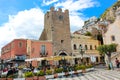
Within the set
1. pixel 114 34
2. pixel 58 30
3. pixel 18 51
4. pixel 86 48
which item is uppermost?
pixel 58 30

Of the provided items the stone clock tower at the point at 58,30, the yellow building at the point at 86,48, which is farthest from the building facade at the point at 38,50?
the yellow building at the point at 86,48

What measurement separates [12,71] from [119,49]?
23.7 meters

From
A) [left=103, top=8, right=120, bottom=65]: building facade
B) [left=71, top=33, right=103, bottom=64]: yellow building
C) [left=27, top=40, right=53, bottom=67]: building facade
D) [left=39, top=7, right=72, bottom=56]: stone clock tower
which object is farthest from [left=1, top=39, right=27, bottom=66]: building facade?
[left=103, top=8, right=120, bottom=65]: building facade

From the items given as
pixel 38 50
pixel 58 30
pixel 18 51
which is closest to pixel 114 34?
pixel 58 30

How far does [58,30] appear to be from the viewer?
4469cm

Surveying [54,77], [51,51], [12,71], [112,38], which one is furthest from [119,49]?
[12,71]

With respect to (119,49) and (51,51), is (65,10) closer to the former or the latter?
(51,51)

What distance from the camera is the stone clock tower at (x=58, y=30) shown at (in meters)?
43.6

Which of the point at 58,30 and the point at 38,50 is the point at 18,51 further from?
the point at 58,30

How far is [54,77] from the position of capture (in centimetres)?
2069

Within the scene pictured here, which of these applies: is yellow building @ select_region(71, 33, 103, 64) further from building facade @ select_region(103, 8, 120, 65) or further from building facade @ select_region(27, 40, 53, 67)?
building facade @ select_region(103, 8, 120, 65)

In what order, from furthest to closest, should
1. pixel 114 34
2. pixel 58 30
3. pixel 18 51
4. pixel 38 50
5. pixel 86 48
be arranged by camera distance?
pixel 86 48
pixel 58 30
pixel 18 51
pixel 38 50
pixel 114 34

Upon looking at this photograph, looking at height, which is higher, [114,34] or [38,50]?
[114,34]

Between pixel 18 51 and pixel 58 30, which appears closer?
pixel 18 51
